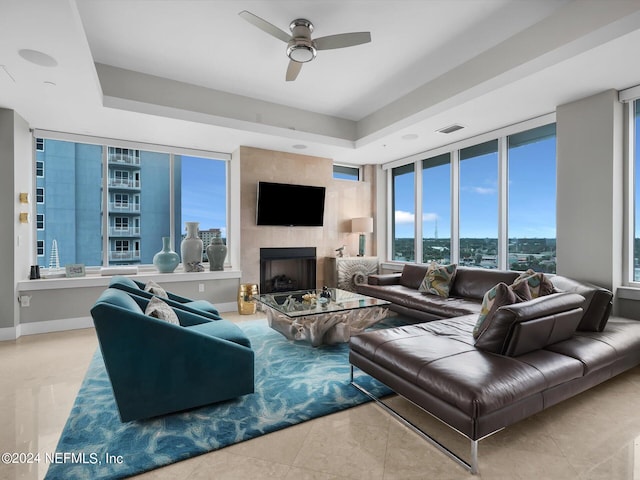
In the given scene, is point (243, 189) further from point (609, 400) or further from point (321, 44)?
point (609, 400)

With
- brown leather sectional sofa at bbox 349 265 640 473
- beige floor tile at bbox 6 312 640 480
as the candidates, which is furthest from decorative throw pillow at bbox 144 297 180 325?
brown leather sectional sofa at bbox 349 265 640 473

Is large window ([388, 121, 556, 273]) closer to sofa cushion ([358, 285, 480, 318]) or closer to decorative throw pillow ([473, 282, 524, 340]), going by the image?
sofa cushion ([358, 285, 480, 318])

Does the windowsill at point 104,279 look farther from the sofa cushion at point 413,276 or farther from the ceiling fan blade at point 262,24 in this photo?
the ceiling fan blade at point 262,24

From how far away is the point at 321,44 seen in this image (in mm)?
2955

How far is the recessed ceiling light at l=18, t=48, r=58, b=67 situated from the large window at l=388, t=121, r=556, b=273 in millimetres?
5052

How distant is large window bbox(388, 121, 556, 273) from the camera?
4.36 m

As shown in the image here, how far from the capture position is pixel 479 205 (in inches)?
203

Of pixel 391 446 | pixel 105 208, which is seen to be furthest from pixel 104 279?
A: pixel 391 446

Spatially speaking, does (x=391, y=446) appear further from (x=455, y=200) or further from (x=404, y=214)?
(x=404, y=214)

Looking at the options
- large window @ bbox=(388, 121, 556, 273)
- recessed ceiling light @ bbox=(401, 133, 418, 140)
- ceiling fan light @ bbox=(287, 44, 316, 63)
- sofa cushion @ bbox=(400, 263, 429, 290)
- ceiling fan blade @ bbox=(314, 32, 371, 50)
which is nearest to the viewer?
ceiling fan blade @ bbox=(314, 32, 371, 50)

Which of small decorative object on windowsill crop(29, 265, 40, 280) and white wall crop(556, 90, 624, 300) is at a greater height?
white wall crop(556, 90, 624, 300)

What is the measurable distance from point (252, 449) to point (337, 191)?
16.7 feet

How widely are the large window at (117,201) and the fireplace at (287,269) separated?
100cm

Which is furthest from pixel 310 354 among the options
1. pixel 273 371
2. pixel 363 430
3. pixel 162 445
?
pixel 162 445
